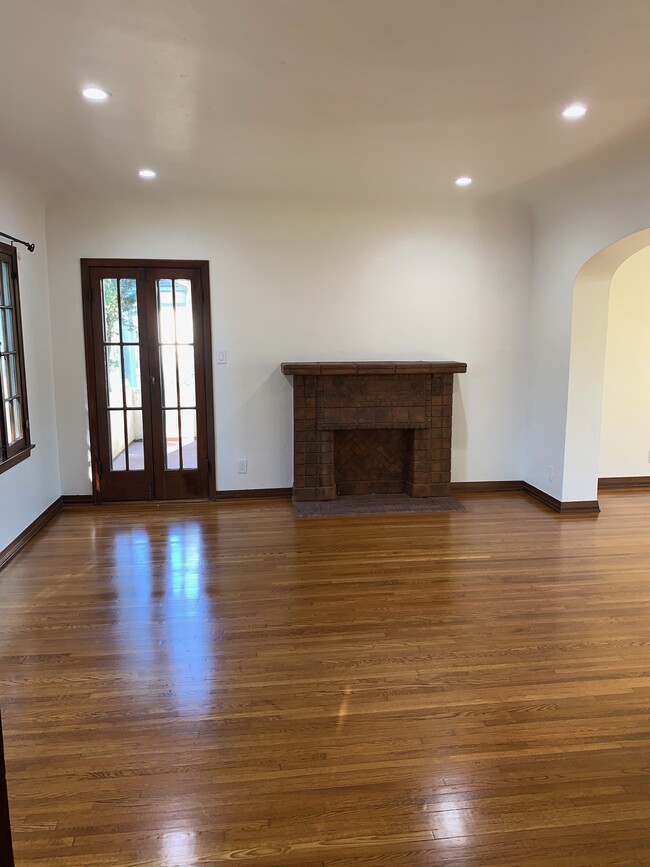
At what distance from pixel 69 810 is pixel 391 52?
9.95 ft

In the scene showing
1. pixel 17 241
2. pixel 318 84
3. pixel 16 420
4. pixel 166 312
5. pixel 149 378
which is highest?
pixel 318 84

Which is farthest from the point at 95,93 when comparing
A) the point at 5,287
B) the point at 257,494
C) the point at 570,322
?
the point at 570,322

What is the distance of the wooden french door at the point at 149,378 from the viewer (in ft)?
17.0

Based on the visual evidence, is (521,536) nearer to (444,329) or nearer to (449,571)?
(449,571)

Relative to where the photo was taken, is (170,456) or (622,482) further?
(622,482)

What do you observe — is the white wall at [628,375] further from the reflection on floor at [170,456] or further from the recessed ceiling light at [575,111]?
the reflection on floor at [170,456]

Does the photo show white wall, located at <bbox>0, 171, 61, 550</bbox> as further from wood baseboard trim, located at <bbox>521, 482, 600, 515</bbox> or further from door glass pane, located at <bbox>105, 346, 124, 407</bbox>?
wood baseboard trim, located at <bbox>521, 482, 600, 515</bbox>

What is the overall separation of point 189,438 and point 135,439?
470 millimetres

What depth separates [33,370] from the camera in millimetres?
4703

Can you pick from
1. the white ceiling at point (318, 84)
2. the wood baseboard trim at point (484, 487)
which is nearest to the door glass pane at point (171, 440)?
the white ceiling at point (318, 84)

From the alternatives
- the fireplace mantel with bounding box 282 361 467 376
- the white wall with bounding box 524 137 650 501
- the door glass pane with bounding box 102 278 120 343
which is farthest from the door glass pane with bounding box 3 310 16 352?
the white wall with bounding box 524 137 650 501

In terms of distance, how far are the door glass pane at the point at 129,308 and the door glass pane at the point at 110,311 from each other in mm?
51

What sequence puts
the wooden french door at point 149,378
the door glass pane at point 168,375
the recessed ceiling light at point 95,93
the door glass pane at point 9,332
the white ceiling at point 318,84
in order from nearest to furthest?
the white ceiling at point 318,84, the recessed ceiling light at point 95,93, the door glass pane at point 9,332, the wooden french door at point 149,378, the door glass pane at point 168,375

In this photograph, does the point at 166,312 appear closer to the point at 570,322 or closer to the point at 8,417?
the point at 8,417
